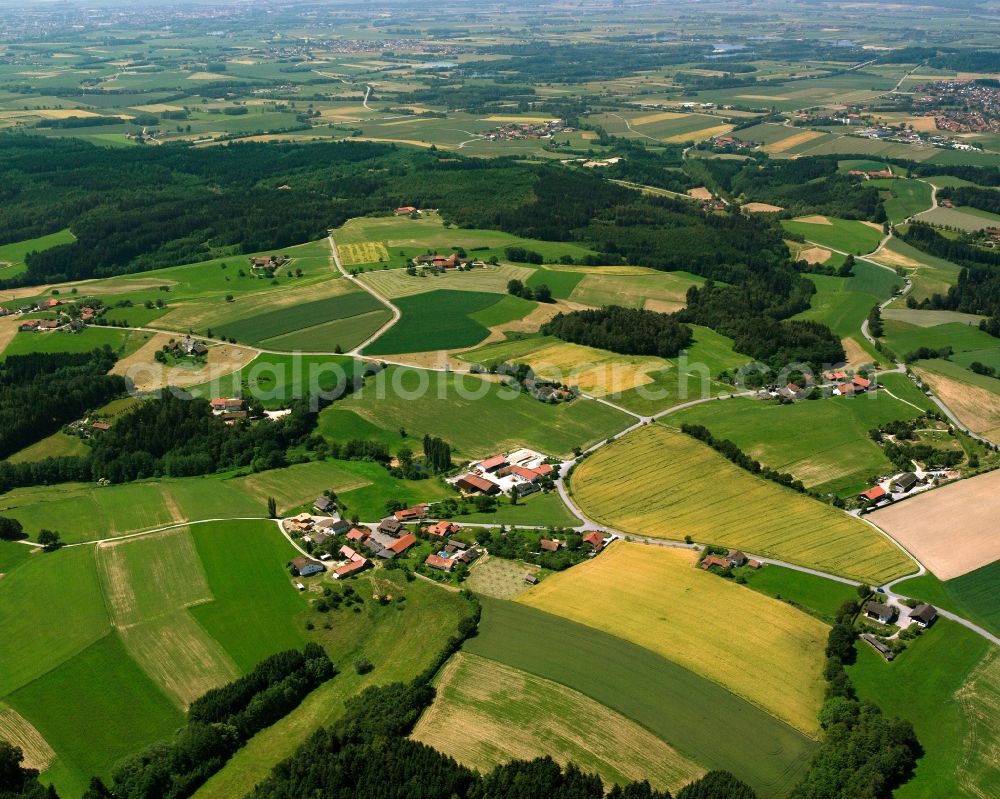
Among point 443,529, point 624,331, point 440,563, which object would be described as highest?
point 624,331

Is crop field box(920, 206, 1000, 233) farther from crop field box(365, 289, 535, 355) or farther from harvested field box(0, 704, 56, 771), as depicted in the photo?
harvested field box(0, 704, 56, 771)

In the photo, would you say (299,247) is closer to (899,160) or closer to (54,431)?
(54,431)

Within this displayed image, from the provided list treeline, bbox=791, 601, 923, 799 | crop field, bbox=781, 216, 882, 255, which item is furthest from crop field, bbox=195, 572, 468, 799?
crop field, bbox=781, 216, 882, 255

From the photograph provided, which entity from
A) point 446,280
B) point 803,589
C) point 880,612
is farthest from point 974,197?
point 880,612

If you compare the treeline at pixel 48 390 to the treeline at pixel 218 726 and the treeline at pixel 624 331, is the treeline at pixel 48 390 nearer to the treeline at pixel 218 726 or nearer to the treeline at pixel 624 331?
the treeline at pixel 218 726

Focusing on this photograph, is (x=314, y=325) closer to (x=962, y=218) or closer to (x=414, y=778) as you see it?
(x=414, y=778)
